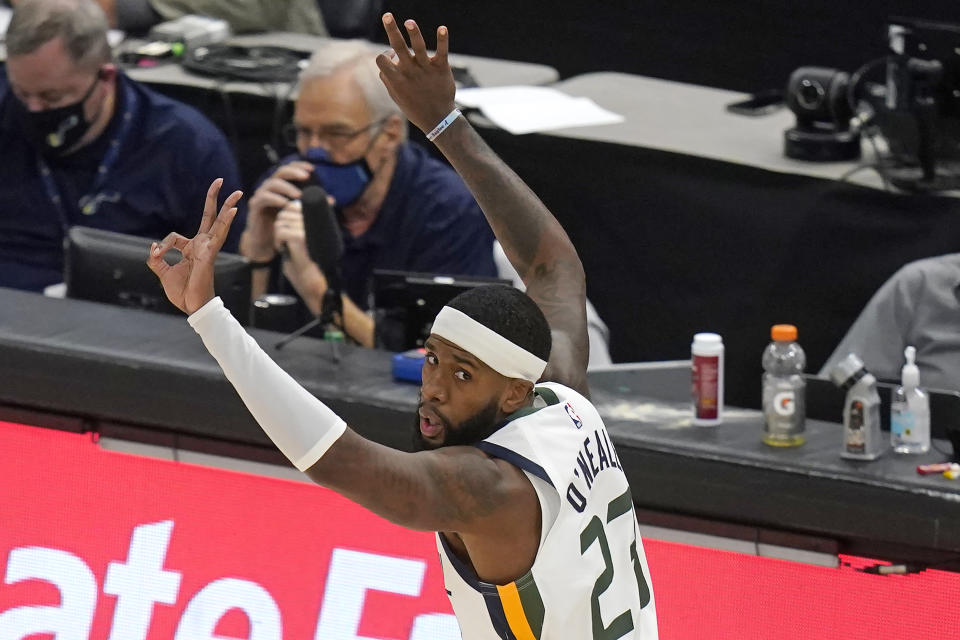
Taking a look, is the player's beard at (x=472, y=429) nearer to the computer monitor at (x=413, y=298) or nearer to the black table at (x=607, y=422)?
the black table at (x=607, y=422)

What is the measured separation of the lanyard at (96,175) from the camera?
16.1ft

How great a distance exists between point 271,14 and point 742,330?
2.58 metres

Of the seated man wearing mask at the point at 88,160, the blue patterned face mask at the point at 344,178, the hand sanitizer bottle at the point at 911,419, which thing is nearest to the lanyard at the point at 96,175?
the seated man wearing mask at the point at 88,160

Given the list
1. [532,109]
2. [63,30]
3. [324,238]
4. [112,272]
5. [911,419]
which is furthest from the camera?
[532,109]

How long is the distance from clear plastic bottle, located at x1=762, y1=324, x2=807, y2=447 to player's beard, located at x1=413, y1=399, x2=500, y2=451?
3.25ft

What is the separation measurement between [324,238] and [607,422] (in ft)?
2.67

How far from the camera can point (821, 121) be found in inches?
192

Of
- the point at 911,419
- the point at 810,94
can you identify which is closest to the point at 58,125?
the point at 810,94

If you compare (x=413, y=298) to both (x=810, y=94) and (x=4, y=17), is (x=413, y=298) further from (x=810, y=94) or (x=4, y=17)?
(x=4, y=17)

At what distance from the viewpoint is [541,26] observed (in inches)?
298

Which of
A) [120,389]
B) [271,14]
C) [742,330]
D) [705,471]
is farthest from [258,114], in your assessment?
[705,471]

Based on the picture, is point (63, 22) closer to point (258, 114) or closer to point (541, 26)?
point (258, 114)

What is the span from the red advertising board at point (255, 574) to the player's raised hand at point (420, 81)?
33.3 inches

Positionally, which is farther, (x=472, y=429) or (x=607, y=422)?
(x=607, y=422)
